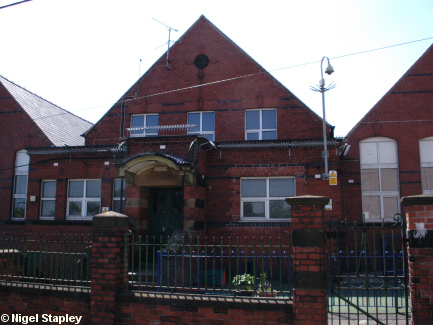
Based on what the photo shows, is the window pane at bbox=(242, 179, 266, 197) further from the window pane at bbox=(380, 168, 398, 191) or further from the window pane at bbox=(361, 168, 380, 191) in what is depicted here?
the window pane at bbox=(380, 168, 398, 191)

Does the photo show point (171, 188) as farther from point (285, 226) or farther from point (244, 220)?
point (285, 226)

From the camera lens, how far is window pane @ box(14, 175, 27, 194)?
17.4 meters

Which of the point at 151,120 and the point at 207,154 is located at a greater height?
the point at 151,120

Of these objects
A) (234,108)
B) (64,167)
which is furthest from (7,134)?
(234,108)

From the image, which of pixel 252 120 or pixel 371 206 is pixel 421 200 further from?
pixel 252 120

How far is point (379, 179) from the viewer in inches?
591

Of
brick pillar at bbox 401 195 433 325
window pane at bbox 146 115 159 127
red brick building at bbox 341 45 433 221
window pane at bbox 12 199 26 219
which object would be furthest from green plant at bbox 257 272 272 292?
window pane at bbox 12 199 26 219

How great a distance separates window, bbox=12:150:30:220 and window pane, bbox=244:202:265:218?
9.71 m

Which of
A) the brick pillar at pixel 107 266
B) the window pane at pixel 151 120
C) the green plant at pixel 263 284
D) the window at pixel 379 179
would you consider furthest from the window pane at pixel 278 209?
the brick pillar at pixel 107 266

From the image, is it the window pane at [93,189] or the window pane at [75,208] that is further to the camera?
the window pane at [75,208]

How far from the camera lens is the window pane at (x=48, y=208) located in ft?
52.3

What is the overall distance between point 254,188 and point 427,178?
6408 mm

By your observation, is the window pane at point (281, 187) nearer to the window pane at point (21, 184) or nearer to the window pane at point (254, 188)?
the window pane at point (254, 188)

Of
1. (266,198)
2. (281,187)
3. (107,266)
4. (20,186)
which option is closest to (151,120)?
(266,198)
